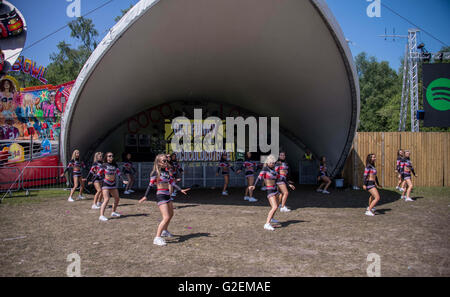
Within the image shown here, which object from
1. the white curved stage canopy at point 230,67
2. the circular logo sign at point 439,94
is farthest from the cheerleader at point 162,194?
the circular logo sign at point 439,94

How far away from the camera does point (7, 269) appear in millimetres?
4570

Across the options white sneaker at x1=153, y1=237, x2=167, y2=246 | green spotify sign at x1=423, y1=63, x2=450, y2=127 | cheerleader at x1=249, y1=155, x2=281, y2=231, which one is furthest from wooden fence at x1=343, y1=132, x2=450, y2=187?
white sneaker at x1=153, y1=237, x2=167, y2=246

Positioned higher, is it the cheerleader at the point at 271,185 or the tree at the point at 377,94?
the tree at the point at 377,94

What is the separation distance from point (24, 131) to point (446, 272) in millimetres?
30945


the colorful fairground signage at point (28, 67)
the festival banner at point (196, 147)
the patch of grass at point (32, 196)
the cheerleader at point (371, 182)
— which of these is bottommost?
the patch of grass at point (32, 196)

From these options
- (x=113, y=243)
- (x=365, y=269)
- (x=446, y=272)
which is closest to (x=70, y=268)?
(x=113, y=243)

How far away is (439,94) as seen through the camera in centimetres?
1741

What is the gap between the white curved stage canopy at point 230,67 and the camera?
9766 mm

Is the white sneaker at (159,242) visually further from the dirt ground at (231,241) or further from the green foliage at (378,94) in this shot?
the green foliage at (378,94)

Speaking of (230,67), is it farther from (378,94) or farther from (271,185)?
(378,94)

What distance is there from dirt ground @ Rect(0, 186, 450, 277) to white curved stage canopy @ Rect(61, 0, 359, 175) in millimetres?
4707

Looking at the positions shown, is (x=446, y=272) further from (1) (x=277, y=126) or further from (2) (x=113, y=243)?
(1) (x=277, y=126)

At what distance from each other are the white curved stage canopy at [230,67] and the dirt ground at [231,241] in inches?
185

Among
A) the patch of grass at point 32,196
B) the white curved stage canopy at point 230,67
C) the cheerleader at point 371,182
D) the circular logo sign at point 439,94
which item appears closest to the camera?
the cheerleader at point 371,182
